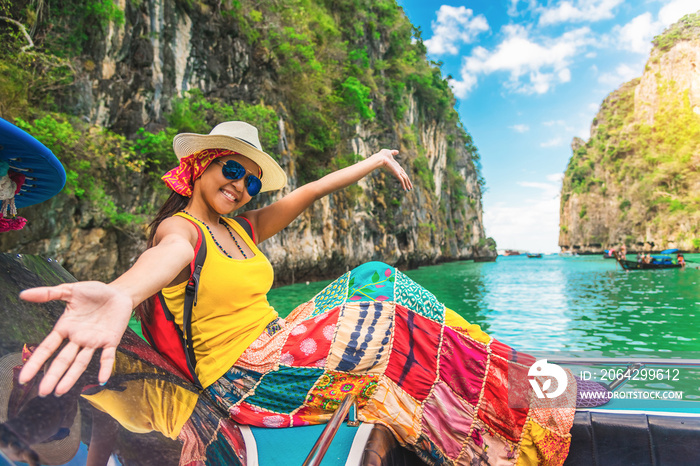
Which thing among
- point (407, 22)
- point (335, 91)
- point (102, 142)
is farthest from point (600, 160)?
point (102, 142)

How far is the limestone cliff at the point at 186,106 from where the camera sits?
245 inches

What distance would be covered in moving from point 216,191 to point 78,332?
2.86 feet

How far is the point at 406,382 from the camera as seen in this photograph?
1116 millimetres

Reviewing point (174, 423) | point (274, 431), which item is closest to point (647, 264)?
point (274, 431)

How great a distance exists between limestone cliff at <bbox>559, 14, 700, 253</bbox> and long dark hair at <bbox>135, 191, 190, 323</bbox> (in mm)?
40292

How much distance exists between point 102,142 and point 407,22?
70.0ft

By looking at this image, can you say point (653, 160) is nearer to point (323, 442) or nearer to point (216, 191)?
point (216, 191)

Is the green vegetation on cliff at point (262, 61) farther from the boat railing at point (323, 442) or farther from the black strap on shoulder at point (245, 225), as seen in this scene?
the boat railing at point (323, 442)

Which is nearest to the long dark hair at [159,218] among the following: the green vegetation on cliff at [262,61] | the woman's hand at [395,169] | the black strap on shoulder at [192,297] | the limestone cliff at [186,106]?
the black strap on shoulder at [192,297]

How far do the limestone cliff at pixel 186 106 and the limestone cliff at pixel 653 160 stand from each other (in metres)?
28.4

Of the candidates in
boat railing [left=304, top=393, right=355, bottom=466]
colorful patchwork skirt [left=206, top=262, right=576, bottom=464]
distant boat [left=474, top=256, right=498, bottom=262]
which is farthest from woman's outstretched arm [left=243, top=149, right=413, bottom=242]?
distant boat [left=474, top=256, right=498, bottom=262]

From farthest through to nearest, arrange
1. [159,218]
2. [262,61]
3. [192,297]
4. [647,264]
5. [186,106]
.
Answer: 1. [647,264]
2. [262,61]
3. [186,106]
4. [159,218]
5. [192,297]

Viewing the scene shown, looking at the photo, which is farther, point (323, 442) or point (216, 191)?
point (216, 191)

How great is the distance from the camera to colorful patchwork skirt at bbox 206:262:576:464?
1.08 m
